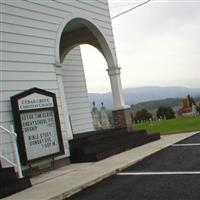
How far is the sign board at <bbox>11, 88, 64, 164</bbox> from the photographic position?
11375mm

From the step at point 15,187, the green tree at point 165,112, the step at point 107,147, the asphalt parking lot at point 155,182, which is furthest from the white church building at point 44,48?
the green tree at point 165,112

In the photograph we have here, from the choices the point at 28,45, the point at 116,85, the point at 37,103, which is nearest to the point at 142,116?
the point at 116,85

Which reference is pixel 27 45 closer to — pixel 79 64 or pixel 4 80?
pixel 4 80

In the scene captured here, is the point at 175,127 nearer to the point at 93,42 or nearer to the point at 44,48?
the point at 93,42

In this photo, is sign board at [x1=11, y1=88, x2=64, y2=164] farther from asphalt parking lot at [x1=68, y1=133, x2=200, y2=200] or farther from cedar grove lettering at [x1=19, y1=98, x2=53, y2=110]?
asphalt parking lot at [x1=68, y1=133, x2=200, y2=200]

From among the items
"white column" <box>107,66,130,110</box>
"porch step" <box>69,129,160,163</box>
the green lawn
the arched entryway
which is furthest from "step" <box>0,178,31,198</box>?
the green lawn

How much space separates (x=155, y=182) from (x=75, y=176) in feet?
7.12

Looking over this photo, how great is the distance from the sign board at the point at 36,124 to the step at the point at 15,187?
1.62 m

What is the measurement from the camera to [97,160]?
12734 mm

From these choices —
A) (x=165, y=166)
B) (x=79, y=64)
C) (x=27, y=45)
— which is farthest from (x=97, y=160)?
(x=79, y=64)

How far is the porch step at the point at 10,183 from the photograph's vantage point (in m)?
9.10

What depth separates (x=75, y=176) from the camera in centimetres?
1041

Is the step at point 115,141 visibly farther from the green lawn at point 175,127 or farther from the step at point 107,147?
the green lawn at point 175,127

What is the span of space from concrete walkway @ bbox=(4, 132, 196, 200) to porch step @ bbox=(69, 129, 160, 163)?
0.32 m
